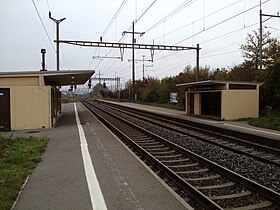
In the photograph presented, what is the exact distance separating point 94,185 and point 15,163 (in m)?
3.33

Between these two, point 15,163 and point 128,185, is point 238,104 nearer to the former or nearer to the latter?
point 15,163

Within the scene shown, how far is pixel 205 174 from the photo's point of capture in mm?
8289

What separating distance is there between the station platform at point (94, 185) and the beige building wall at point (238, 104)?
16292 mm

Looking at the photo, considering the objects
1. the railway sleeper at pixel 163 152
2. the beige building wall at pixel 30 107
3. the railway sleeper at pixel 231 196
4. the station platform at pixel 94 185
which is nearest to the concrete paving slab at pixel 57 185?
the station platform at pixel 94 185

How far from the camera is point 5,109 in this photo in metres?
19.2

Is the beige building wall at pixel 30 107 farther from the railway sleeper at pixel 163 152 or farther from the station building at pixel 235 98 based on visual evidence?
the station building at pixel 235 98

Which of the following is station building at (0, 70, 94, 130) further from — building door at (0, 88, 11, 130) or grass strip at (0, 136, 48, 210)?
grass strip at (0, 136, 48, 210)

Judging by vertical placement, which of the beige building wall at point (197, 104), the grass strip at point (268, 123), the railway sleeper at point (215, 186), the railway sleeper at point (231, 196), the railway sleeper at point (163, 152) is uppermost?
the beige building wall at point (197, 104)

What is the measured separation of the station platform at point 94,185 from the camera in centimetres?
566

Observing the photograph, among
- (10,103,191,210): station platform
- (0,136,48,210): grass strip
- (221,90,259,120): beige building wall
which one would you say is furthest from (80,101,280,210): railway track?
(221,90,259,120): beige building wall

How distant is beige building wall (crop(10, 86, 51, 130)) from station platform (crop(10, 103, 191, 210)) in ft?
29.7

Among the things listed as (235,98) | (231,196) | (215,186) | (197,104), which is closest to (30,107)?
(215,186)

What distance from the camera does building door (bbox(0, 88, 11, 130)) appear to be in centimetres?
1911

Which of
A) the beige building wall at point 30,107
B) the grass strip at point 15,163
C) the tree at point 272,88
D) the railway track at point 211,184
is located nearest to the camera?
the railway track at point 211,184
